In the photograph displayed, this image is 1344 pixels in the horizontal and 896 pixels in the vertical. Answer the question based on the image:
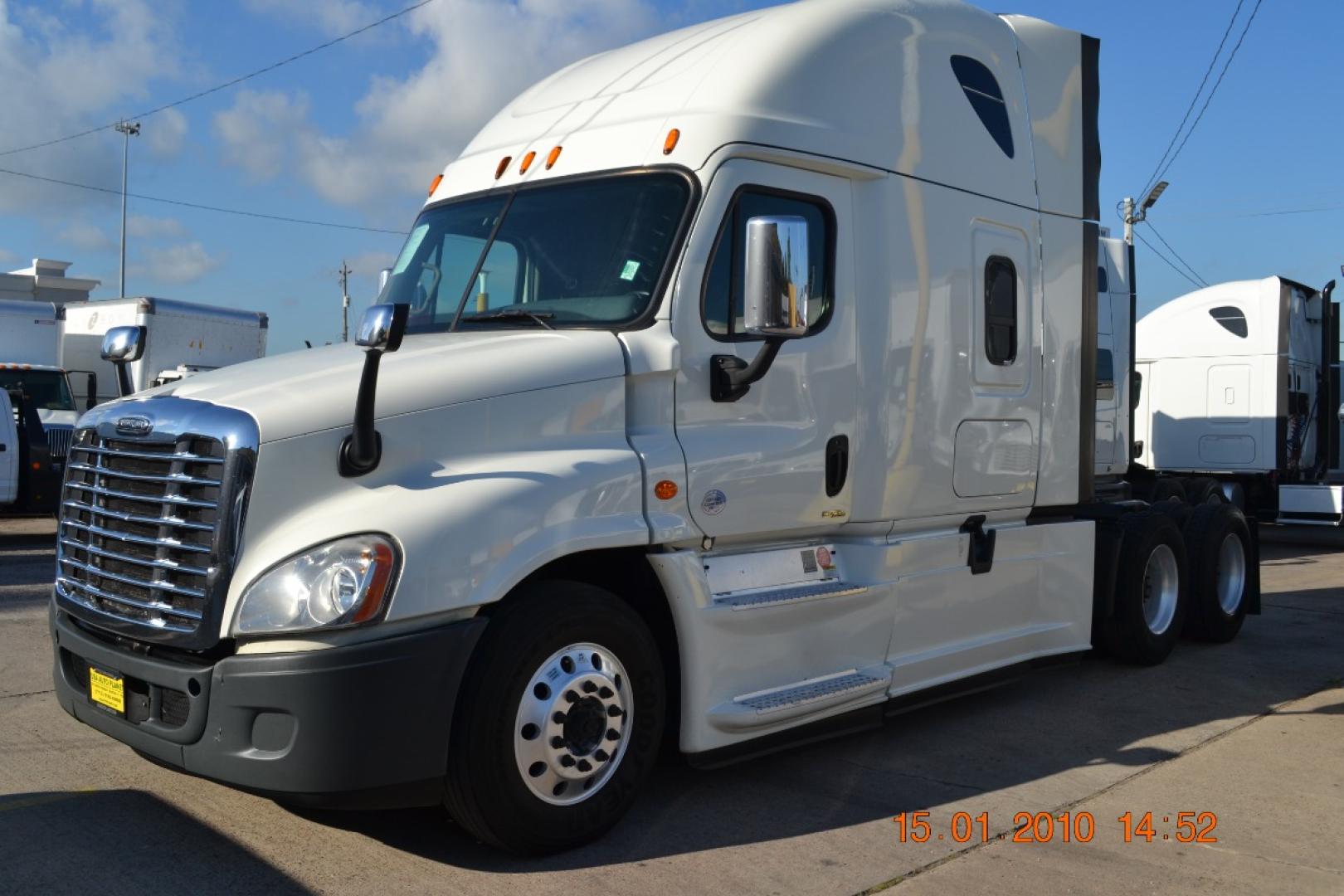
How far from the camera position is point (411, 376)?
4703mm

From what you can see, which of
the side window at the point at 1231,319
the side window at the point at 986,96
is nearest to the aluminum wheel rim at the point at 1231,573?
the side window at the point at 986,96

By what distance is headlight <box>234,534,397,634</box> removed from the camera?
13.8 ft

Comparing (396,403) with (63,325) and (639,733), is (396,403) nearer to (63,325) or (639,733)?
(639,733)

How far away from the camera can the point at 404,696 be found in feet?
14.0

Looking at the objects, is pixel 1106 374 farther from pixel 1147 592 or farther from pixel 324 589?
pixel 324 589

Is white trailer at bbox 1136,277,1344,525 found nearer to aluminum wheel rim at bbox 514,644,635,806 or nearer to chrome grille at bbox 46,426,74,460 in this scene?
aluminum wheel rim at bbox 514,644,635,806

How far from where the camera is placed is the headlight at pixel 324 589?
4199 millimetres

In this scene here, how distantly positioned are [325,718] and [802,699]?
7.34 feet

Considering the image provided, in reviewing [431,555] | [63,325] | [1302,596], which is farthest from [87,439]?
[63,325]

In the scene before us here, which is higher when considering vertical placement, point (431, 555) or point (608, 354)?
point (608, 354)

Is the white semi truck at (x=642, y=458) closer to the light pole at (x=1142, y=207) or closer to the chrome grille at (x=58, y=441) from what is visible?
the chrome grille at (x=58, y=441)

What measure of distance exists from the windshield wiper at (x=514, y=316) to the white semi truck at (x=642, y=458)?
0.06 feet

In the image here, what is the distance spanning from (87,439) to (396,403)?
55.1 inches

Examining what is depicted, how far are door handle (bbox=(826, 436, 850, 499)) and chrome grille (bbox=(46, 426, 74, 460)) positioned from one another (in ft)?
44.0
